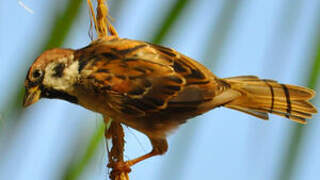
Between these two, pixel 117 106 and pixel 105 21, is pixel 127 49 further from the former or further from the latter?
pixel 105 21

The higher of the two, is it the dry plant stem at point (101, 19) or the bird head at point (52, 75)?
the dry plant stem at point (101, 19)

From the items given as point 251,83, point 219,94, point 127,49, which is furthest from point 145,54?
point 251,83

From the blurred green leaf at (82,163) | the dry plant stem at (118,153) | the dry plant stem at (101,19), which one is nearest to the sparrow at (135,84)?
the dry plant stem at (101,19)

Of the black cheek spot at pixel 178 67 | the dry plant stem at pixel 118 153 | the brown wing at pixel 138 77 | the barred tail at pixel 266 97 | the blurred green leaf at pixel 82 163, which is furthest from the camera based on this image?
the barred tail at pixel 266 97

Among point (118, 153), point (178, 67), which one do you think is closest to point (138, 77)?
point (178, 67)

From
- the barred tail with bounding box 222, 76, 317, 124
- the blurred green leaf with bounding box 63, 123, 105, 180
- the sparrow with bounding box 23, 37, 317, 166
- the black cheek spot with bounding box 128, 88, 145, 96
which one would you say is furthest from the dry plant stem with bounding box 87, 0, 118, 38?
the barred tail with bounding box 222, 76, 317, 124

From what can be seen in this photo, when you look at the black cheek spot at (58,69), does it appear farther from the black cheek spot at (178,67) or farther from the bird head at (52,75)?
the black cheek spot at (178,67)

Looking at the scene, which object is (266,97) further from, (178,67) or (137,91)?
(137,91)
